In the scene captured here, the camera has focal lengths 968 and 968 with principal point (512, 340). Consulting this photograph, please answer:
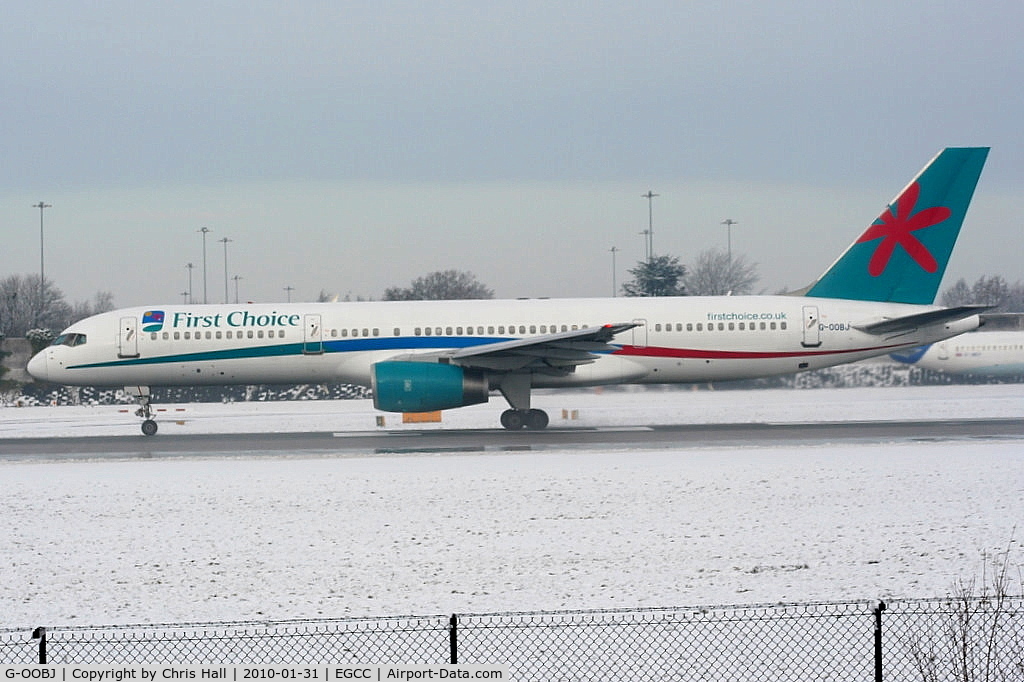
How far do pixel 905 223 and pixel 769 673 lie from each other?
20374 mm

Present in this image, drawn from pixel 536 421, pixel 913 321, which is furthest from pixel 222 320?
pixel 913 321

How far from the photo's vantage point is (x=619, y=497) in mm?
14609

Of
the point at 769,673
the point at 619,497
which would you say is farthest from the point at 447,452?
the point at 769,673

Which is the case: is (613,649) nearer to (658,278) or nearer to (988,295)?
(658,278)

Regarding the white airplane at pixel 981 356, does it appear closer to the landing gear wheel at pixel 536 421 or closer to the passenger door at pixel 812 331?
the passenger door at pixel 812 331

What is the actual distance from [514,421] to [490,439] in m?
2.30

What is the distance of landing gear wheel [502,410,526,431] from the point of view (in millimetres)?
24969

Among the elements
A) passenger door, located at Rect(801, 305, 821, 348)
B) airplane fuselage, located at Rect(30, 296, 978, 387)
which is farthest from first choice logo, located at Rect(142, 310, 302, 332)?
passenger door, located at Rect(801, 305, 821, 348)

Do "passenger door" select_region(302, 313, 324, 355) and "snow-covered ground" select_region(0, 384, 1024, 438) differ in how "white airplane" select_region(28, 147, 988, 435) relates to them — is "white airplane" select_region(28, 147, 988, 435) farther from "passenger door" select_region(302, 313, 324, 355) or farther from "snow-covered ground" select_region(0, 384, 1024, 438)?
"snow-covered ground" select_region(0, 384, 1024, 438)

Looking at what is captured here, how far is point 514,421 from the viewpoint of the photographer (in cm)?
2500

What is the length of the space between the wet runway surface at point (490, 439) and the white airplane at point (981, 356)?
19.8m

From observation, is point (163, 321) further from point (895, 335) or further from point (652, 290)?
point (652, 290)

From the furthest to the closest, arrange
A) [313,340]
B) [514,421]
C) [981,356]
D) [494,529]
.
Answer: [981,356]
[313,340]
[514,421]
[494,529]

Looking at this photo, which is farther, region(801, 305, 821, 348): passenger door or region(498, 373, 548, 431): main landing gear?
region(801, 305, 821, 348): passenger door
